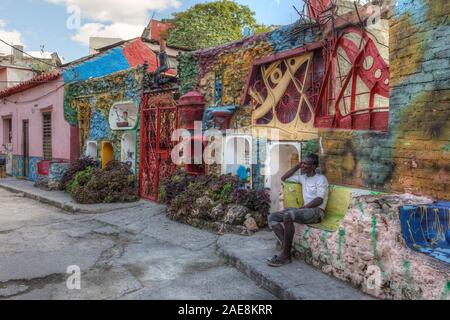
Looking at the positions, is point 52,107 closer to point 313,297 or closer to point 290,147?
point 290,147

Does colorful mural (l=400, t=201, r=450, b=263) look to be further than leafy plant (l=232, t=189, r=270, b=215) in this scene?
No

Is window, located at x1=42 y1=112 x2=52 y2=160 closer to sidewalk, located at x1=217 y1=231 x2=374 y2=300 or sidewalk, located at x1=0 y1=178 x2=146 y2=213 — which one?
sidewalk, located at x1=0 y1=178 x2=146 y2=213

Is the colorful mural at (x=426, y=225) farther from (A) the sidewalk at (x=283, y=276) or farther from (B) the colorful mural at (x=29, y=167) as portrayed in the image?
(B) the colorful mural at (x=29, y=167)

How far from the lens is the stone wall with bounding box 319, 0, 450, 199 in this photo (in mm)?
3799

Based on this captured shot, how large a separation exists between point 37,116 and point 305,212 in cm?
1333

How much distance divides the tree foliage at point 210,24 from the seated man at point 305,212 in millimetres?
19156

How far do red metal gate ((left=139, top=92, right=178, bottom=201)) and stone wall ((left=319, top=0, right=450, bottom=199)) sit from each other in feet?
18.5

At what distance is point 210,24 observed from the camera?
2373cm

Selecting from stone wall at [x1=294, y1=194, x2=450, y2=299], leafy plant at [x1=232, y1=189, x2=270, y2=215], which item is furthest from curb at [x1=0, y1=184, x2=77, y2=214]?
stone wall at [x1=294, y1=194, x2=450, y2=299]

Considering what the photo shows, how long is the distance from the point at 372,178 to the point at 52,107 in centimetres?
1237

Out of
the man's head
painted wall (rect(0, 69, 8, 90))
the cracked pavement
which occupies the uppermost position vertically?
painted wall (rect(0, 69, 8, 90))

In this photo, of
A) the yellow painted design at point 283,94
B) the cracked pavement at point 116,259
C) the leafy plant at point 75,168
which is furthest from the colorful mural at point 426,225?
the leafy plant at point 75,168

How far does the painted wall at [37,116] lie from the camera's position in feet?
44.1

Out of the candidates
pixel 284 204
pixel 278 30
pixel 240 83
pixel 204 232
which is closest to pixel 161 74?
pixel 240 83
